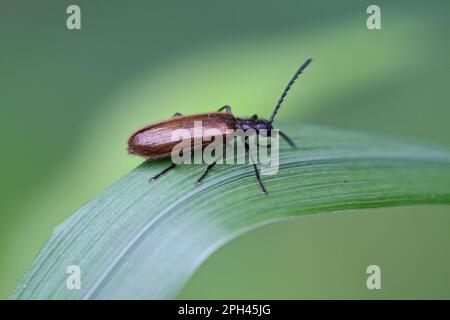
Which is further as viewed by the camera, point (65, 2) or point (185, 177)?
point (65, 2)

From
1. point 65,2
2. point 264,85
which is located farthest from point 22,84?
point 264,85

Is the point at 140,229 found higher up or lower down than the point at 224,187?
lower down

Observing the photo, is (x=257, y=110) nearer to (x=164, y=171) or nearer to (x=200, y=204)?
(x=164, y=171)

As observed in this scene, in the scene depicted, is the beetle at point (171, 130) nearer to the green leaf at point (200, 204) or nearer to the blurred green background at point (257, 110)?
the green leaf at point (200, 204)

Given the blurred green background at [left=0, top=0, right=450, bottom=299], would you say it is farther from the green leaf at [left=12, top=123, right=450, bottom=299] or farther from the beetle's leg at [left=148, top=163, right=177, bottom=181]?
the green leaf at [left=12, top=123, right=450, bottom=299]

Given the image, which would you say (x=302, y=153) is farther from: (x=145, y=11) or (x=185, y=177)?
(x=145, y=11)
